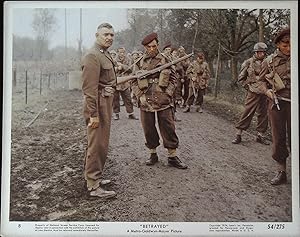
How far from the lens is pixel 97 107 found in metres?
1.63

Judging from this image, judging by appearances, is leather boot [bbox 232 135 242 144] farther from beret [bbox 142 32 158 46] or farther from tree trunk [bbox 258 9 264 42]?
beret [bbox 142 32 158 46]

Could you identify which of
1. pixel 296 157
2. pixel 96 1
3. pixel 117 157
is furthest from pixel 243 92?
pixel 96 1

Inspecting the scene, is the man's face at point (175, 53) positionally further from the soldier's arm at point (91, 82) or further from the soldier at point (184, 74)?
the soldier's arm at point (91, 82)

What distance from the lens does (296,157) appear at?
5.41 feet

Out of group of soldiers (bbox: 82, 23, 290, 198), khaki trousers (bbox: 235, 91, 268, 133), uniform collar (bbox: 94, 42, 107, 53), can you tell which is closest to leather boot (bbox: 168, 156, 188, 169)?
group of soldiers (bbox: 82, 23, 290, 198)

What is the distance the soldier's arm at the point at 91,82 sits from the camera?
1.62 metres

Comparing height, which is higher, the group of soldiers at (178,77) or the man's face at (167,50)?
the man's face at (167,50)

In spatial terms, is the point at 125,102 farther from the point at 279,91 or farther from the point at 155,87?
the point at 279,91

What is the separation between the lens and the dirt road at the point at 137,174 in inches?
62.9

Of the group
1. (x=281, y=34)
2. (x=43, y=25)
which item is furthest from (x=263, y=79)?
(x=43, y=25)

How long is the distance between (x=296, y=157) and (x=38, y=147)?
1011 mm

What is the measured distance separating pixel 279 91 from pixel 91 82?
29.0 inches

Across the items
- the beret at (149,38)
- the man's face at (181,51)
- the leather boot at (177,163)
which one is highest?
the beret at (149,38)

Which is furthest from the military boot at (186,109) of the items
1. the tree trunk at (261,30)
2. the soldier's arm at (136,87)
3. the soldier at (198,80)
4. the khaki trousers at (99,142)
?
the tree trunk at (261,30)
